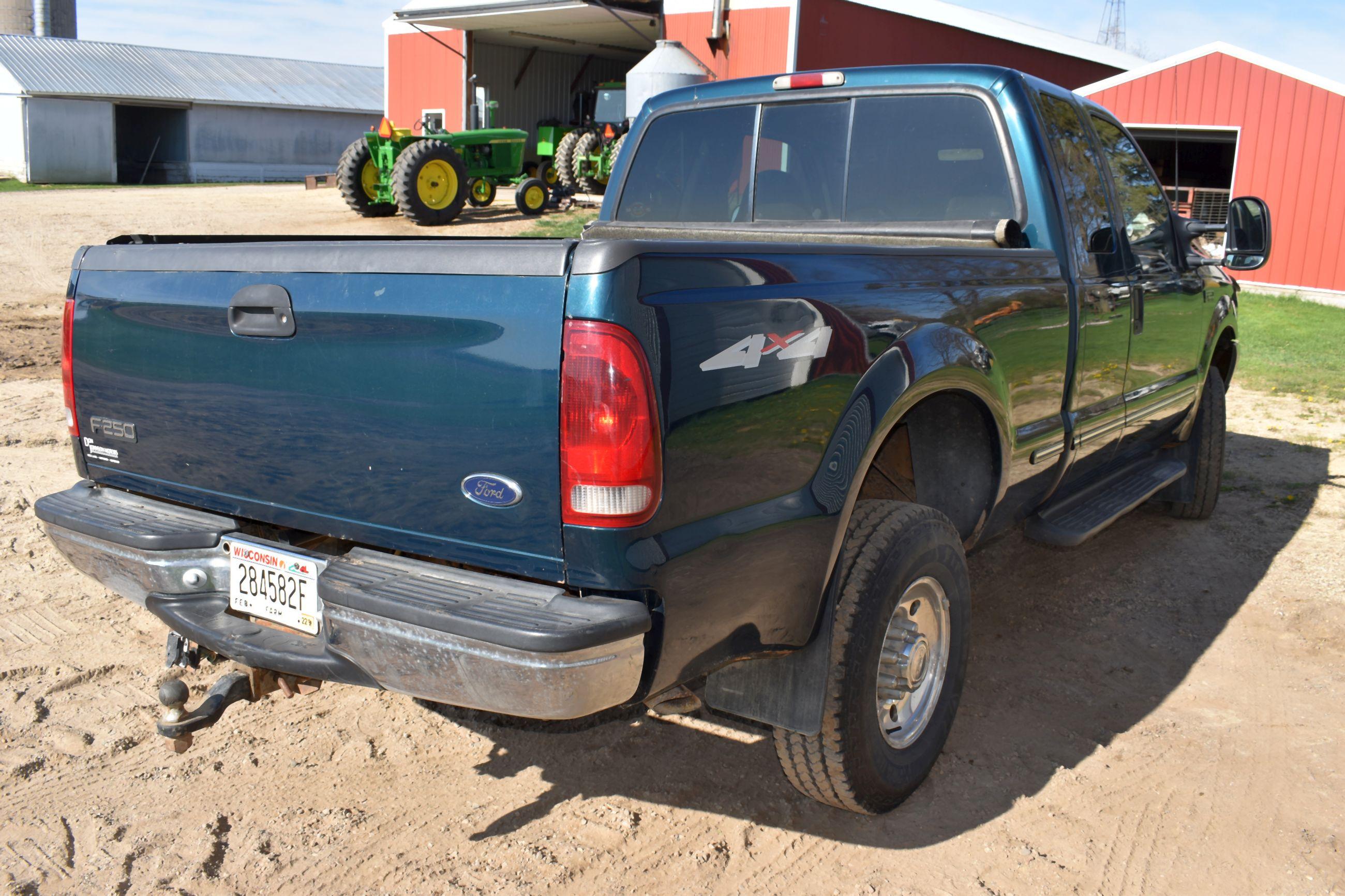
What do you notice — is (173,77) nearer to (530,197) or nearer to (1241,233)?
(530,197)

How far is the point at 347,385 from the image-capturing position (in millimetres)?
2348

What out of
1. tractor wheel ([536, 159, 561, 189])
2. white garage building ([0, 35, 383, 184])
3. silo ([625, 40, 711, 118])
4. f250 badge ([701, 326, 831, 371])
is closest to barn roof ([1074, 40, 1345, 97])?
silo ([625, 40, 711, 118])

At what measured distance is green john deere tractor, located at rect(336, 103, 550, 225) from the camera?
1634 centimetres

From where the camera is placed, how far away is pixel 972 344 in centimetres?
301

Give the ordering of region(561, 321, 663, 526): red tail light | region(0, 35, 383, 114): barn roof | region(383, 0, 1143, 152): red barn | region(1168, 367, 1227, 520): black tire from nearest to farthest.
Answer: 1. region(561, 321, 663, 526): red tail light
2. region(1168, 367, 1227, 520): black tire
3. region(383, 0, 1143, 152): red barn
4. region(0, 35, 383, 114): barn roof

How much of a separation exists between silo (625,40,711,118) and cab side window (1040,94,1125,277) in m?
15.3

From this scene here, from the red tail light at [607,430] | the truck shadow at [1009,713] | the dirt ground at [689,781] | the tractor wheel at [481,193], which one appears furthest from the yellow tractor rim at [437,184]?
the red tail light at [607,430]

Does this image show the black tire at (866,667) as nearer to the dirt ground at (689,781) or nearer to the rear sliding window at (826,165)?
the dirt ground at (689,781)

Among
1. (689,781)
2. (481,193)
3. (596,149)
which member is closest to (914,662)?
(689,781)

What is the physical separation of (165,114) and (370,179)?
23879mm

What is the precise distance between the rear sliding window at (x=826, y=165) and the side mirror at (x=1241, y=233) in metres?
1.61

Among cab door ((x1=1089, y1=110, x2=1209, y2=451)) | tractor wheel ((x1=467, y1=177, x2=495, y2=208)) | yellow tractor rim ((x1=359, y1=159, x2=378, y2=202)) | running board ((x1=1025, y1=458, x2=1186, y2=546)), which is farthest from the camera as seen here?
tractor wheel ((x1=467, y1=177, x2=495, y2=208))

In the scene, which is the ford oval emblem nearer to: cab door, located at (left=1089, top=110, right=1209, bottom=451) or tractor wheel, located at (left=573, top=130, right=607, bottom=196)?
cab door, located at (left=1089, top=110, right=1209, bottom=451)

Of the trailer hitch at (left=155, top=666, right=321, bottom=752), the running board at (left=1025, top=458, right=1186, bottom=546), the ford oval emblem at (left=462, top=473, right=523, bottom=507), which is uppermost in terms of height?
the ford oval emblem at (left=462, top=473, right=523, bottom=507)
